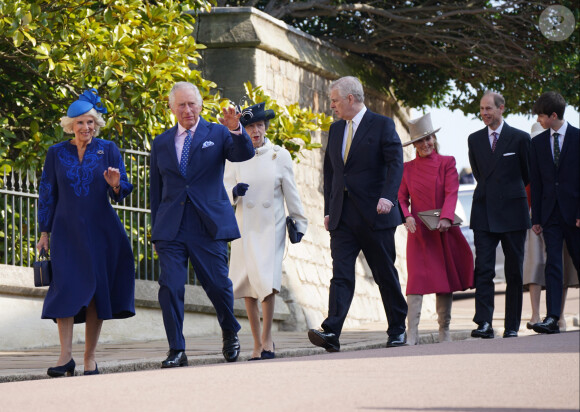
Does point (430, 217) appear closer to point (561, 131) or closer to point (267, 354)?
point (561, 131)

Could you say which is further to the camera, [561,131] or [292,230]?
[561,131]

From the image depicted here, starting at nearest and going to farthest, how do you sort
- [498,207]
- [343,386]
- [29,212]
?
1. [343,386]
2. [498,207]
3. [29,212]

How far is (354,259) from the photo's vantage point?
937 cm

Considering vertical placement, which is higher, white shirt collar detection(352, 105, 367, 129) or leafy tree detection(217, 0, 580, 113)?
leafy tree detection(217, 0, 580, 113)

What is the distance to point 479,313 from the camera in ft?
33.9

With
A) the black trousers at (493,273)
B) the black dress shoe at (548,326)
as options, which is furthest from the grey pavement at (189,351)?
the black dress shoe at (548,326)

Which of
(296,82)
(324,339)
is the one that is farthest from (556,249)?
(296,82)

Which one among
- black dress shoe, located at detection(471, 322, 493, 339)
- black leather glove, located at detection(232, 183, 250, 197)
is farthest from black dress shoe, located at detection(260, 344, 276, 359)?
black dress shoe, located at detection(471, 322, 493, 339)

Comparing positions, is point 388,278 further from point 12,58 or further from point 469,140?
point 12,58

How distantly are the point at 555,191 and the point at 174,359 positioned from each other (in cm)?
383

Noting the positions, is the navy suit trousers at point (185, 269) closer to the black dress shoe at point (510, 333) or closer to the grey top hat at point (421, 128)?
the grey top hat at point (421, 128)

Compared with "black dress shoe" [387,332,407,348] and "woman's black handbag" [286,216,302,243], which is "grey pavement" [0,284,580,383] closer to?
"black dress shoe" [387,332,407,348]

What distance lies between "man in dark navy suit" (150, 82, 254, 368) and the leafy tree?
8.01 meters

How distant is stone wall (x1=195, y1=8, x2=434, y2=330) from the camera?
14367 millimetres
